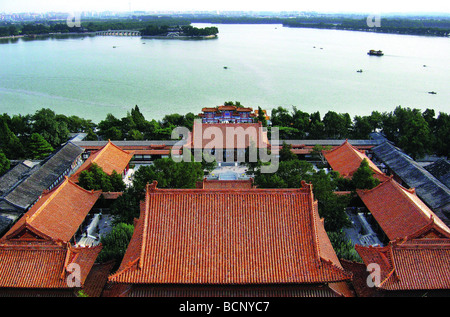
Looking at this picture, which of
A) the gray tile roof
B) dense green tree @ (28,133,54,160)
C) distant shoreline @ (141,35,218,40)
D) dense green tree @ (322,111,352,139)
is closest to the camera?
the gray tile roof

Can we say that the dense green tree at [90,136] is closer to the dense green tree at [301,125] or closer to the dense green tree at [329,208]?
the dense green tree at [301,125]

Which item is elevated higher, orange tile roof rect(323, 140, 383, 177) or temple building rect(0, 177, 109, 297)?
temple building rect(0, 177, 109, 297)

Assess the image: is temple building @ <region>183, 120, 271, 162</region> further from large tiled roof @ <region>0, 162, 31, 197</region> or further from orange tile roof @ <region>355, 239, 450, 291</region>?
orange tile roof @ <region>355, 239, 450, 291</region>

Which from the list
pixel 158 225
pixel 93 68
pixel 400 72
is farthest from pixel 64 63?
pixel 158 225

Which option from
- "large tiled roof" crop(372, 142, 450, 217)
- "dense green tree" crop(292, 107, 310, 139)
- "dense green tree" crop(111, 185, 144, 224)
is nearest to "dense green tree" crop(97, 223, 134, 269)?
"dense green tree" crop(111, 185, 144, 224)

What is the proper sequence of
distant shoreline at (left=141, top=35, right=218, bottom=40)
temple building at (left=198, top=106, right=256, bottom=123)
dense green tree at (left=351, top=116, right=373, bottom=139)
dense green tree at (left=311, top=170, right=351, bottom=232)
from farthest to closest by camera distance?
distant shoreline at (left=141, top=35, right=218, bottom=40)
temple building at (left=198, top=106, right=256, bottom=123)
dense green tree at (left=351, top=116, right=373, bottom=139)
dense green tree at (left=311, top=170, right=351, bottom=232)

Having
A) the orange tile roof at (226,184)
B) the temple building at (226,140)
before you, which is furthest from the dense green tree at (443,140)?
the orange tile roof at (226,184)
